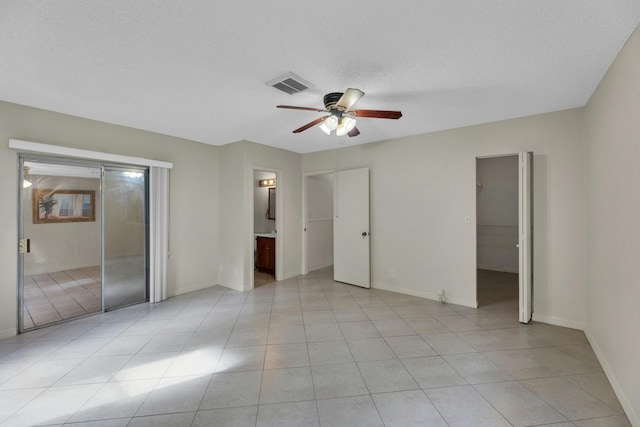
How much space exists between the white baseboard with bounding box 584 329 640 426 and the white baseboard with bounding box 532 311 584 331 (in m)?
0.37

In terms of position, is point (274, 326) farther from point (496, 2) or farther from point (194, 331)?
point (496, 2)

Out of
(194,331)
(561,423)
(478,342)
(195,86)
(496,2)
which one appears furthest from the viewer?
(194,331)

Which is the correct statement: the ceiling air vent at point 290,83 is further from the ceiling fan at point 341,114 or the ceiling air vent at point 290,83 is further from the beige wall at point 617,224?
the beige wall at point 617,224

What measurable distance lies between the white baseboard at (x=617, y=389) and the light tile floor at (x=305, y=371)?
5cm

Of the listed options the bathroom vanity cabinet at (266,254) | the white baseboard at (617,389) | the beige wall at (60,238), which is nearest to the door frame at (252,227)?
the bathroom vanity cabinet at (266,254)

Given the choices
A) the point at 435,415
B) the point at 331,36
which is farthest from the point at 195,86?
the point at 435,415

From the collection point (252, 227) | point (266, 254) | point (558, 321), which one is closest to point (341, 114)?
point (252, 227)

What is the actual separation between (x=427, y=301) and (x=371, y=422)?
8.33ft

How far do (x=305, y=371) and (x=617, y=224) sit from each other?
8.73 ft

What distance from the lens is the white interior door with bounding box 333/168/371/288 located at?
4594 millimetres

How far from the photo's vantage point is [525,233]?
10.1 feet

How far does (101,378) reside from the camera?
216cm

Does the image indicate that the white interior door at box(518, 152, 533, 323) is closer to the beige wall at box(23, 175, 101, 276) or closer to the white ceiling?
the white ceiling

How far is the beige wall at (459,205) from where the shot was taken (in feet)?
10.1
